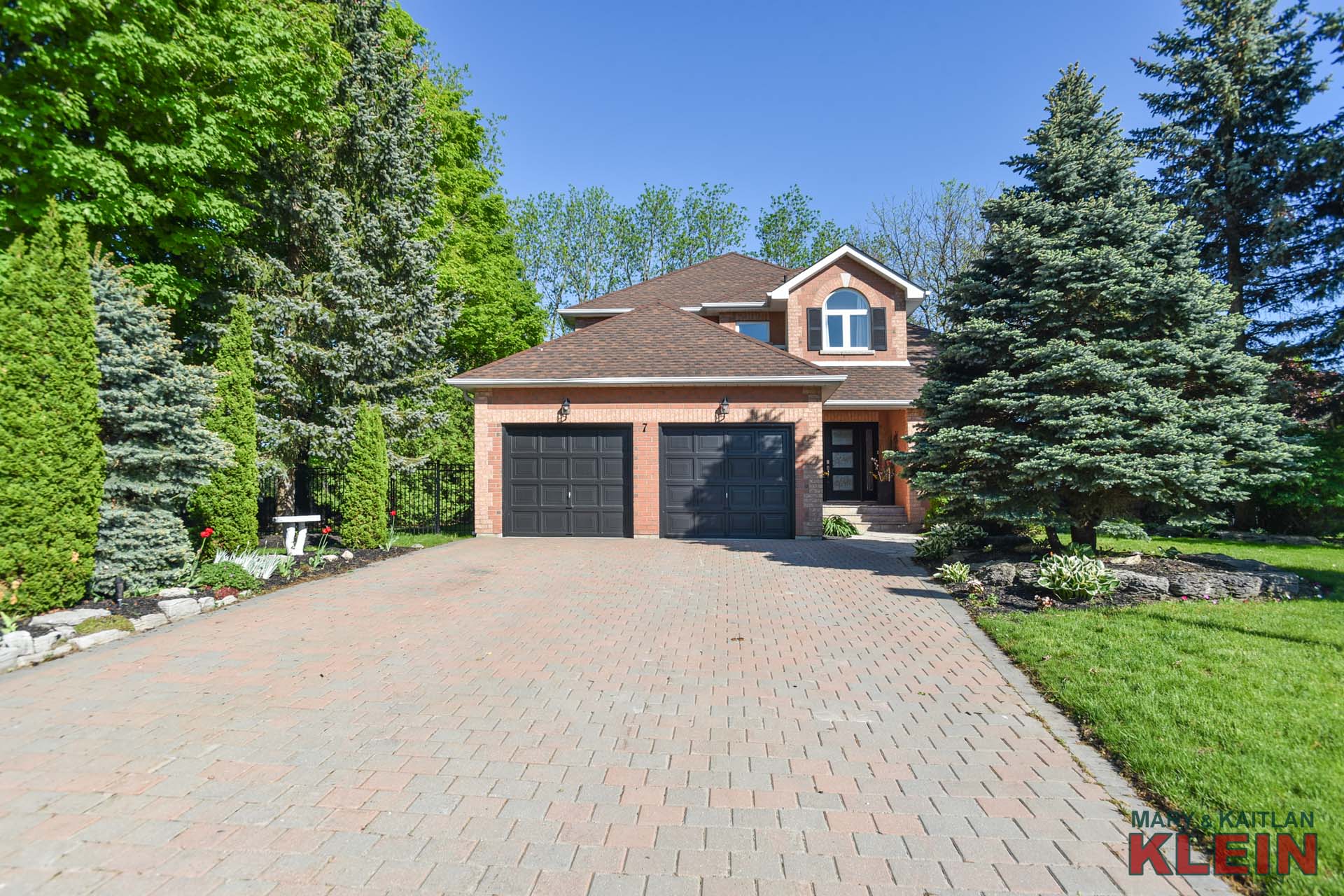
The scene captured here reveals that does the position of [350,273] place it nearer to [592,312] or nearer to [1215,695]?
[592,312]

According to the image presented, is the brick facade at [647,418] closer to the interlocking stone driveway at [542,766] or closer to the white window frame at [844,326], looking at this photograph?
the white window frame at [844,326]

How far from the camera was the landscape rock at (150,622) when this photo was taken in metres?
6.18

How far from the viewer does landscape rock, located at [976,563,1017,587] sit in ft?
25.2

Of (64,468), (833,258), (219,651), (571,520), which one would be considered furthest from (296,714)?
(833,258)

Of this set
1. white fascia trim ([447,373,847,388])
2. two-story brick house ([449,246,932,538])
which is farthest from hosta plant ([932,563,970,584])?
white fascia trim ([447,373,847,388])

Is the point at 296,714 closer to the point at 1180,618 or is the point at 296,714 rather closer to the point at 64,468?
the point at 64,468

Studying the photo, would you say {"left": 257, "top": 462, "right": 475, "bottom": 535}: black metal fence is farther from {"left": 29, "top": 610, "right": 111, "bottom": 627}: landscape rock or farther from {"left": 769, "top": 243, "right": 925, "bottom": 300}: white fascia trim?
{"left": 769, "top": 243, "right": 925, "bottom": 300}: white fascia trim

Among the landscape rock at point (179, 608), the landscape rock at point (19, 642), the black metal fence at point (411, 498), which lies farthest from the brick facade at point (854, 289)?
the landscape rock at point (19, 642)

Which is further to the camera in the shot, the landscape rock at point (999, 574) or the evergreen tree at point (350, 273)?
the evergreen tree at point (350, 273)

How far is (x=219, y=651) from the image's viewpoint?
18.0 ft

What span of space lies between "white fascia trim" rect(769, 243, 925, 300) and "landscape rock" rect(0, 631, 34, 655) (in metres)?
16.3

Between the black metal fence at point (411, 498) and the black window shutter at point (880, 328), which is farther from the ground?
the black window shutter at point (880, 328)

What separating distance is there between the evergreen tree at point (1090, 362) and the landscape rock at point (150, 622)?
32.6 ft

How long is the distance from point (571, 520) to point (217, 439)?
720 centimetres
